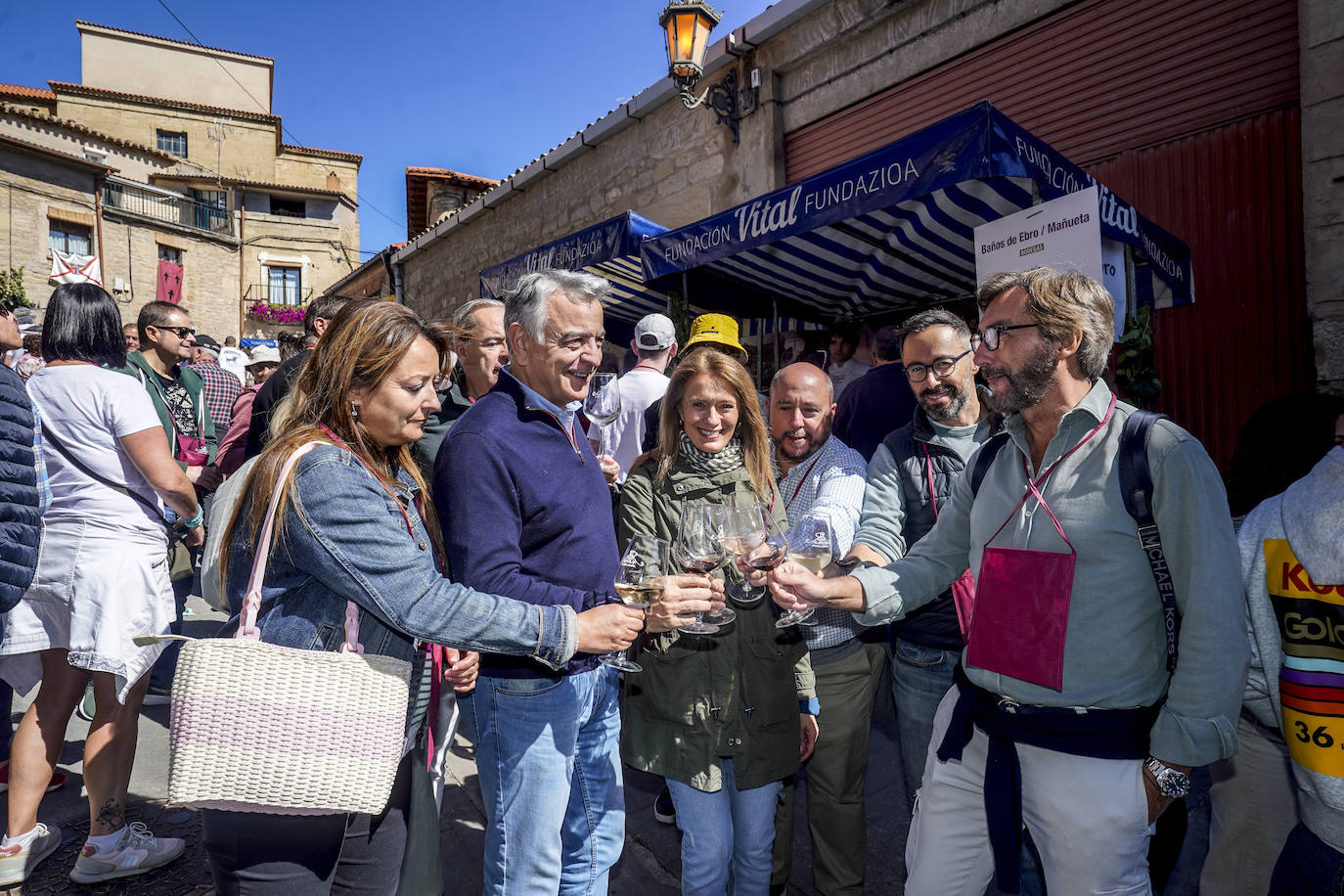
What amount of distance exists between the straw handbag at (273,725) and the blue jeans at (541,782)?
16.3 inches

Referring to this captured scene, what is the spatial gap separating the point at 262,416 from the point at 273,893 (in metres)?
2.23

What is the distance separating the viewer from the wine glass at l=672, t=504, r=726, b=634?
188cm

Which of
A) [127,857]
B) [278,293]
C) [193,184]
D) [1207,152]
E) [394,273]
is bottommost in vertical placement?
[127,857]

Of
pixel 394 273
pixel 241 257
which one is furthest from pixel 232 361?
pixel 241 257

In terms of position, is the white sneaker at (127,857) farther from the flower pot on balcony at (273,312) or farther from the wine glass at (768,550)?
the flower pot on balcony at (273,312)

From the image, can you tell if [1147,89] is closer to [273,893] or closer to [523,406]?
[523,406]

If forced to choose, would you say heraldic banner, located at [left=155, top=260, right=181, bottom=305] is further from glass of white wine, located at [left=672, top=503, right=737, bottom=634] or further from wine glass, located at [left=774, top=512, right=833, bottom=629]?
wine glass, located at [left=774, top=512, right=833, bottom=629]

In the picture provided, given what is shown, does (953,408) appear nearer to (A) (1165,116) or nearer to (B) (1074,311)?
(B) (1074,311)

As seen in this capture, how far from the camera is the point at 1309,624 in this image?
1685 mm

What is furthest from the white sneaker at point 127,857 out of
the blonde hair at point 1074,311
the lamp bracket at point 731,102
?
the lamp bracket at point 731,102

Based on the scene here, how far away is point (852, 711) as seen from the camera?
2543 mm

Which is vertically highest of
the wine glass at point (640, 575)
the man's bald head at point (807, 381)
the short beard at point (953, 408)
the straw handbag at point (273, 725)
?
the man's bald head at point (807, 381)

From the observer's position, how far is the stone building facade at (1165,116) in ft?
13.5

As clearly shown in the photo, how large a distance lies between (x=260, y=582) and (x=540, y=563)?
2.08 feet
